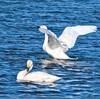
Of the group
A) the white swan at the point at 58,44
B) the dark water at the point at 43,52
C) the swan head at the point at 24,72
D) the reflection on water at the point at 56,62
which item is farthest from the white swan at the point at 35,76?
the white swan at the point at 58,44

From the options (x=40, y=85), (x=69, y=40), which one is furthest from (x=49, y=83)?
(x=69, y=40)

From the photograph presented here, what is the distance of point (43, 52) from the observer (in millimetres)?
24281

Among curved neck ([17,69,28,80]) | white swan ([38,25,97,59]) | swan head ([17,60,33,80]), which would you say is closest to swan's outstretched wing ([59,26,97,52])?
white swan ([38,25,97,59])

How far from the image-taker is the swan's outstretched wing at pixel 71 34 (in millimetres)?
23797

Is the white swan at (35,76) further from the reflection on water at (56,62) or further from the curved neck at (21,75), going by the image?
the reflection on water at (56,62)

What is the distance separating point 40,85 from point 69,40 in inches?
175

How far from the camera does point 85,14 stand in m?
31.1

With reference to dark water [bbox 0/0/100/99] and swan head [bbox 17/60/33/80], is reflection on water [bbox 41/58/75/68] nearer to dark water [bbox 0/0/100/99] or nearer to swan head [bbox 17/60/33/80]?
dark water [bbox 0/0/100/99]

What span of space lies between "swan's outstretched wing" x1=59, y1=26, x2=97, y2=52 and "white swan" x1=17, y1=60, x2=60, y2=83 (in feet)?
10.5

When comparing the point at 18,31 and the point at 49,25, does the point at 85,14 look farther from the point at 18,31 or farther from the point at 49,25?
the point at 18,31

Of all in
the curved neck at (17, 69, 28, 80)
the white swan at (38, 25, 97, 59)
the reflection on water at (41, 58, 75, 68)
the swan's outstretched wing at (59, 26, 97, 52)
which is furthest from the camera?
the swan's outstretched wing at (59, 26, 97, 52)

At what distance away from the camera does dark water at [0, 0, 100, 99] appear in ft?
62.8

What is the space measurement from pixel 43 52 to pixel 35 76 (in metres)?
4.27

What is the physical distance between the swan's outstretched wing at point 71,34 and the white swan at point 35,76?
321cm
